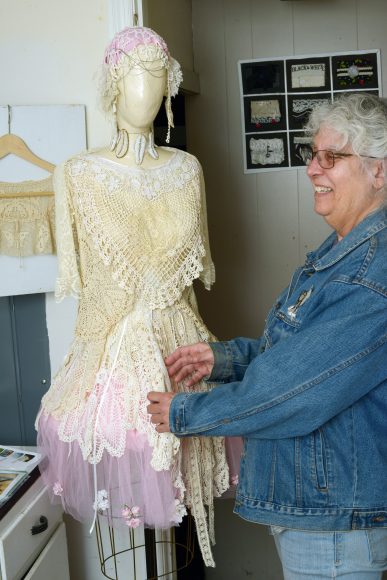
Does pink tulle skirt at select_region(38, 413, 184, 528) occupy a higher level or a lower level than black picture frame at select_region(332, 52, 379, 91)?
lower

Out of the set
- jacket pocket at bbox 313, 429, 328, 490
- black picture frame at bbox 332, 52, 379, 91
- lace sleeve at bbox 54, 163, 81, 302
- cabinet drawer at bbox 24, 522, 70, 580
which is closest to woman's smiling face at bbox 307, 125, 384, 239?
jacket pocket at bbox 313, 429, 328, 490

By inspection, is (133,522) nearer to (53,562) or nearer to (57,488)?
(57,488)

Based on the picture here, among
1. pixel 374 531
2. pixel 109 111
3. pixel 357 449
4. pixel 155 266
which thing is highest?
pixel 109 111

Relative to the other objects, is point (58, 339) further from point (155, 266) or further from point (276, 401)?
point (276, 401)

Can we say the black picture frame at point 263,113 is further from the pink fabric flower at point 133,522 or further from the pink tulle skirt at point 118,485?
the pink fabric flower at point 133,522

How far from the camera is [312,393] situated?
1093mm

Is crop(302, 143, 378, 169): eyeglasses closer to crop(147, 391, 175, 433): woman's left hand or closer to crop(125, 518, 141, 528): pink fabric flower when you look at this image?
crop(147, 391, 175, 433): woman's left hand

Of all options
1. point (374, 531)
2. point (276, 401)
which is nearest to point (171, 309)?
point (276, 401)

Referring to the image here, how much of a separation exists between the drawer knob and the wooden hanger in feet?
3.15

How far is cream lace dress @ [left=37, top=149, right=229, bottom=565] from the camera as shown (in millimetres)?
1559

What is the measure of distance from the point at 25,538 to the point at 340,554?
86 centimetres

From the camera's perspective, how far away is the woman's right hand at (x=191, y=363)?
1478 mm

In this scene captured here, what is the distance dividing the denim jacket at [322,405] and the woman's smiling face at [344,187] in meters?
0.03

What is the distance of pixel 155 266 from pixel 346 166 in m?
0.58
